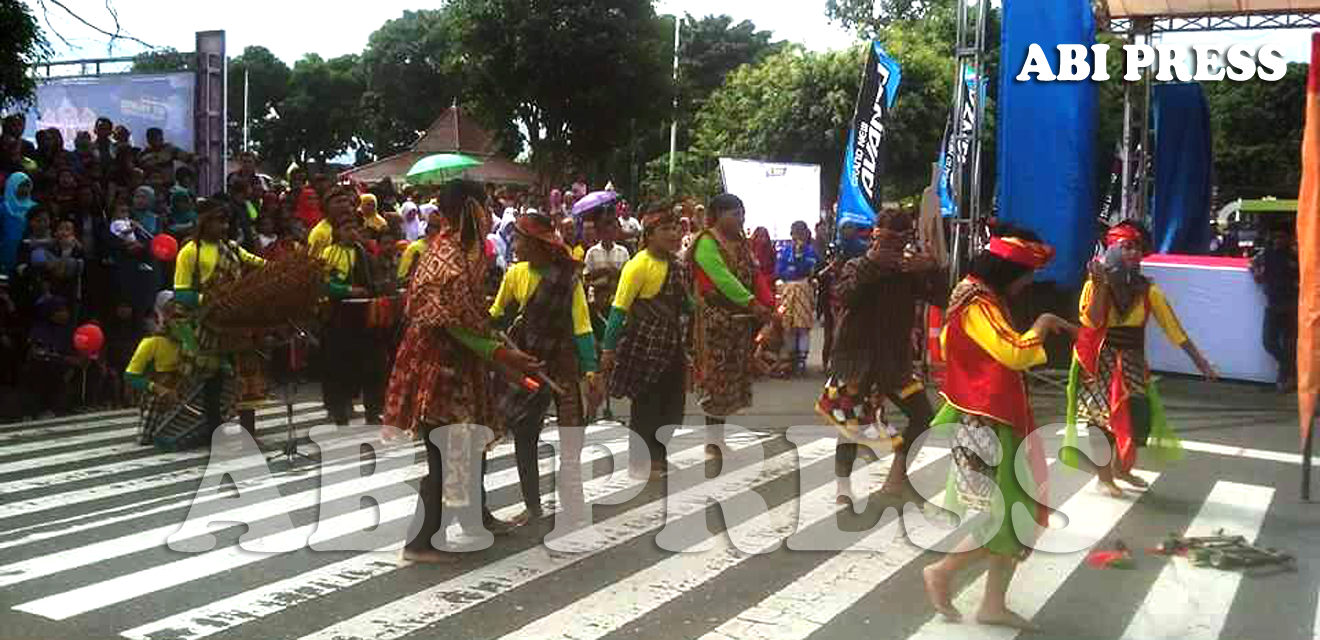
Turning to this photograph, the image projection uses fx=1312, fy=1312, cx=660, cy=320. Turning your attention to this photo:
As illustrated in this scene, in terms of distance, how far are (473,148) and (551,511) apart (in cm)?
4798

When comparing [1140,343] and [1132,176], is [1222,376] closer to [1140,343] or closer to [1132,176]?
[1132,176]

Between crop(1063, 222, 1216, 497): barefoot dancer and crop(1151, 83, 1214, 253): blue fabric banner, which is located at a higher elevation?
crop(1151, 83, 1214, 253): blue fabric banner

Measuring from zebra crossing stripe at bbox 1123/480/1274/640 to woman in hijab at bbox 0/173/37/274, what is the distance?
31.6 feet

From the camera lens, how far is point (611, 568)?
630 cm

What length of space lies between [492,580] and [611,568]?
0.59 metres

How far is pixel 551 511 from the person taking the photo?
7.45m

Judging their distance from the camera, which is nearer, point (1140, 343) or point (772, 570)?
point (772, 570)

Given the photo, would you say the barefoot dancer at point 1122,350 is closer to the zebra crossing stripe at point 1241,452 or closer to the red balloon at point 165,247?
the zebra crossing stripe at point 1241,452

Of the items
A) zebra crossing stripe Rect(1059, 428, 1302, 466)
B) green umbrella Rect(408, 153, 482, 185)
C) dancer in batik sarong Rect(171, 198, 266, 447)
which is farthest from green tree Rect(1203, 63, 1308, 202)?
dancer in batik sarong Rect(171, 198, 266, 447)

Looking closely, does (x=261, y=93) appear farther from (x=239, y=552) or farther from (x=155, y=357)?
(x=239, y=552)

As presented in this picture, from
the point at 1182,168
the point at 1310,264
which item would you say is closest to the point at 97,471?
the point at 1310,264

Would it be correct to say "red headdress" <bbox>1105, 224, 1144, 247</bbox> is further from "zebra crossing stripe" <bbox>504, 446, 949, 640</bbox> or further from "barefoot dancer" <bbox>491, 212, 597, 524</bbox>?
"barefoot dancer" <bbox>491, 212, 597, 524</bbox>

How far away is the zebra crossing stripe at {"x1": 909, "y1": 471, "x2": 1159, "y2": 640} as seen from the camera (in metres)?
5.35

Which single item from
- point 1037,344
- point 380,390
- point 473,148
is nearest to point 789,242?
point 380,390
